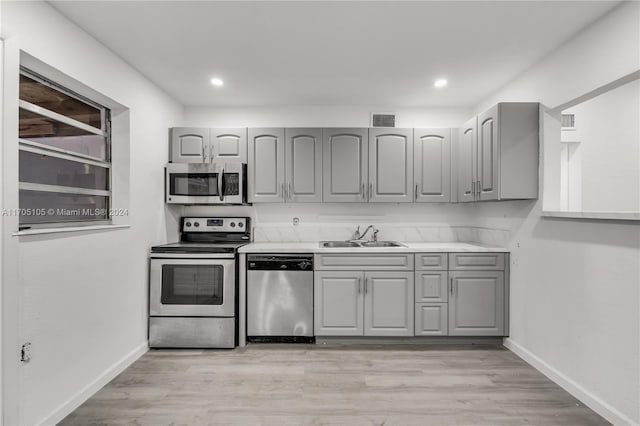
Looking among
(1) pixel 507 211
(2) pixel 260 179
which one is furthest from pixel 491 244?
(2) pixel 260 179

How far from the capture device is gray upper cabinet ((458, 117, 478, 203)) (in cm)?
314

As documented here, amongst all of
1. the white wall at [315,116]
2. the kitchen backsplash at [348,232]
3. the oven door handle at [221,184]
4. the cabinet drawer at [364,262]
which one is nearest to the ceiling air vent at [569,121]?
the white wall at [315,116]

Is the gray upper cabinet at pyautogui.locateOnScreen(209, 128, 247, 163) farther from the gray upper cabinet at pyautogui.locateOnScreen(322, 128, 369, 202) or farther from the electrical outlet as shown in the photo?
the electrical outlet

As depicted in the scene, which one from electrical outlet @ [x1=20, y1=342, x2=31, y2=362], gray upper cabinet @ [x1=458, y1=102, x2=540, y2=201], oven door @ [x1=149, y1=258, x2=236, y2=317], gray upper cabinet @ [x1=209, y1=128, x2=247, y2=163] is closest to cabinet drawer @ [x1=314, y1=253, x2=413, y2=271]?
oven door @ [x1=149, y1=258, x2=236, y2=317]

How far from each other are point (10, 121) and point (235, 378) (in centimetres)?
210

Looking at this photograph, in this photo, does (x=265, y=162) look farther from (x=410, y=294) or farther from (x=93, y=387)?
(x=93, y=387)

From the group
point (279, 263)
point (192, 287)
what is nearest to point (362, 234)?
point (279, 263)

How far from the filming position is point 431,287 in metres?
3.08

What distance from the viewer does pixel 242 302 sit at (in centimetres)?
305

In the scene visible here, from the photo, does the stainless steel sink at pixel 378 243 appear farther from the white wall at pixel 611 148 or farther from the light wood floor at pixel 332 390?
the white wall at pixel 611 148

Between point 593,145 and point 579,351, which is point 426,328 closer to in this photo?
point 579,351

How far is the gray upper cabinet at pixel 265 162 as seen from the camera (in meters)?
3.48

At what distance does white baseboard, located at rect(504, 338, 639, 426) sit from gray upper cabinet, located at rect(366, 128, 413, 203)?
1850 millimetres

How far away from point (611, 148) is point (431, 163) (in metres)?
1.47
